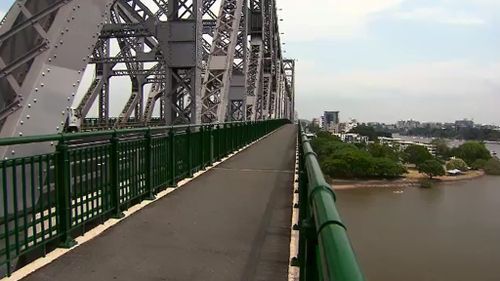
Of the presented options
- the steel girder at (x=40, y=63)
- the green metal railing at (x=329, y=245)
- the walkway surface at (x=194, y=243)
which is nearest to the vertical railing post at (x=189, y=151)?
the walkway surface at (x=194, y=243)

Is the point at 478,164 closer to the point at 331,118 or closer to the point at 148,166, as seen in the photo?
the point at 331,118

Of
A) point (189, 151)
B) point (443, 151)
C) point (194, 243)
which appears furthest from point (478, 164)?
point (194, 243)

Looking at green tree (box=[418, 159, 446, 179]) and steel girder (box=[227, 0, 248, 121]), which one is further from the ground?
steel girder (box=[227, 0, 248, 121])

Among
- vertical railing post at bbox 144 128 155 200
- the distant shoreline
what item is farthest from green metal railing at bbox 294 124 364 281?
the distant shoreline

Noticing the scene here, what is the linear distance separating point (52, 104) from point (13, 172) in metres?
1.14

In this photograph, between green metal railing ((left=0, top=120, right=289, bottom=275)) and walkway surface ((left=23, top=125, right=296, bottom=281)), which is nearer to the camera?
green metal railing ((left=0, top=120, right=289, bottom=275))

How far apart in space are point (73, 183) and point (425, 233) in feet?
158

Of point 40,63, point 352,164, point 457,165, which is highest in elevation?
point 40,63

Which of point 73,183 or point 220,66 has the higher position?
point 220,66

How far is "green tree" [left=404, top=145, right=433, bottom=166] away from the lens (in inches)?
4016

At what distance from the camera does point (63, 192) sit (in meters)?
4.86

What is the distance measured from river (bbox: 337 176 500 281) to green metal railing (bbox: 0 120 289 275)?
15598 mm

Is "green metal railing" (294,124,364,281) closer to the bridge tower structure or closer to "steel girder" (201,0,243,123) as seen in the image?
the bridge tower structure

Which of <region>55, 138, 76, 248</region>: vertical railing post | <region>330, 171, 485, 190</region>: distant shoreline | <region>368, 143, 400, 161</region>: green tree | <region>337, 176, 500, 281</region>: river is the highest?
<region>55, 138, 76, 248</region>: vertical railing post
